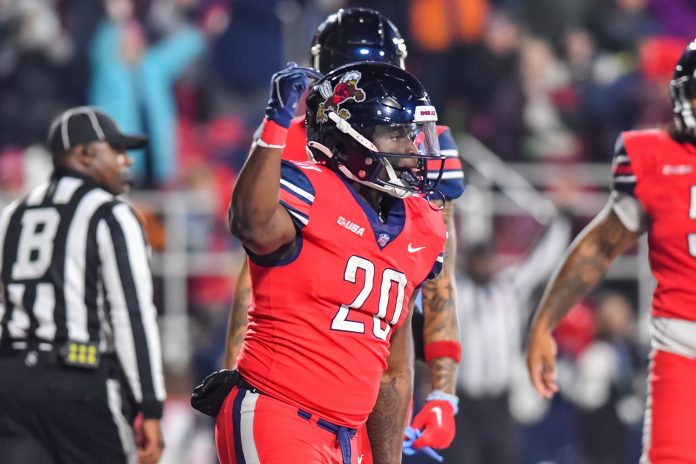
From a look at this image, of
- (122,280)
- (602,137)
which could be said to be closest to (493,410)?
(602,137)

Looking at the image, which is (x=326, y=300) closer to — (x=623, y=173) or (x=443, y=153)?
(x=443, y=153)

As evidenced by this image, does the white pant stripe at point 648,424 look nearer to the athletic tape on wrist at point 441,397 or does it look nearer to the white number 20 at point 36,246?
the athletic tape on wrist at point 441,397

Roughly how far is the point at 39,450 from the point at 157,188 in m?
Result: 5.06

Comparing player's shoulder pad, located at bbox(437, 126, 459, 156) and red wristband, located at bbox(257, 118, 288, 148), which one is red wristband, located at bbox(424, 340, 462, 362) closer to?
player's shoulder pad, located at bbox(437, 126, 459, 156)

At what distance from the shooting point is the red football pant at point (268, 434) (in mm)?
3457

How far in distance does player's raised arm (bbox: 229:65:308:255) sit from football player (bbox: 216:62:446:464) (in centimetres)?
4

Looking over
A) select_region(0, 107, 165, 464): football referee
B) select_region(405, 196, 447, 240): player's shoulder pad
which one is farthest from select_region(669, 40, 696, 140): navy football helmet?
select_region(0, 107, 165, 464): football referee

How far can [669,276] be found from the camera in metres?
4.48

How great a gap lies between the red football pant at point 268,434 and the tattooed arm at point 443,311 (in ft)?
2.86

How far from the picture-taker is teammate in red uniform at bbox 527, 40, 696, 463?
433 centimetres

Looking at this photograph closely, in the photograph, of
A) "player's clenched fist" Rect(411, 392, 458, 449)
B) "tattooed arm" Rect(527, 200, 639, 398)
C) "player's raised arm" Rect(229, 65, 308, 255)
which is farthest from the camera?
"tattooed arm" Rect(527, 200, 639, 398)

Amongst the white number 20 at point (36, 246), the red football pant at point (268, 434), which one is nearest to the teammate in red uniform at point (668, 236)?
the red football pant at point (268, 434)

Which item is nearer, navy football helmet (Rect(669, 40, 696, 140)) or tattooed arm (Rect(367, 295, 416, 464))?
tattooed arm (Rect(367, 295, 416, 464))

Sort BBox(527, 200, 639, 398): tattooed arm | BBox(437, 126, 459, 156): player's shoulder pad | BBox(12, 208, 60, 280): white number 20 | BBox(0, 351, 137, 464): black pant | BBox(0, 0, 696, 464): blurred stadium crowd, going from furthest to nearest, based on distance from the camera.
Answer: BBox(0, 0, 696, 464): blurred stadium crowd → BBox(12, 208, 60, 280): white number 20 → BBox(0, 351, 137, 464): black pant → BBox(527, 200, 639, 398): tattooed arm → BBox(437, 126, 459, 156): player's shoulder pad
